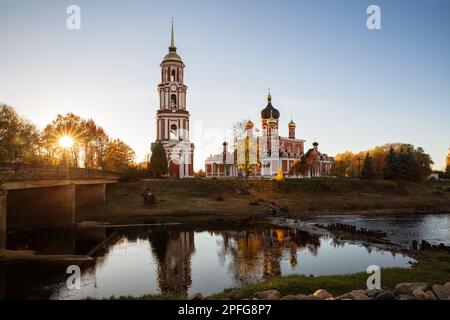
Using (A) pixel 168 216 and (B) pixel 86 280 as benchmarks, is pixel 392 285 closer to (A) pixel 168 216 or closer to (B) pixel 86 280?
(B) pixel 86 280

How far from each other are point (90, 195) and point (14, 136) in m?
17.9

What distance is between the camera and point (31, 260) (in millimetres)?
23875

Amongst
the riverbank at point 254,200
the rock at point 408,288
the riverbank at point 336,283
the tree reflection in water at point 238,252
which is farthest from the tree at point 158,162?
the rock at point 408,288

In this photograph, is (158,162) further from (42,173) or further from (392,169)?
(392,169)

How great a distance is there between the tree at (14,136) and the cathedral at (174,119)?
23021mm

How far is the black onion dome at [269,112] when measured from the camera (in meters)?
93.6

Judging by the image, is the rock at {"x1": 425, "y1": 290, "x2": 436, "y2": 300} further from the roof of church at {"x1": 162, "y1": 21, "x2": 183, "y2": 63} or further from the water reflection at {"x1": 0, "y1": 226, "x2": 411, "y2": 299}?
the roof of church at {"x1": 162, "y1": 21, "x2": 183, "y2": 63}

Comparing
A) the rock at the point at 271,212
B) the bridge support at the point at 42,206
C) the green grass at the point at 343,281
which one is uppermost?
the bridge support at the point at 42,206

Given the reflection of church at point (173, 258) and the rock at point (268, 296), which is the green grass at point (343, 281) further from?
the reflection of church at point (173, 258)

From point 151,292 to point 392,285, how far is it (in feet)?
36.4
